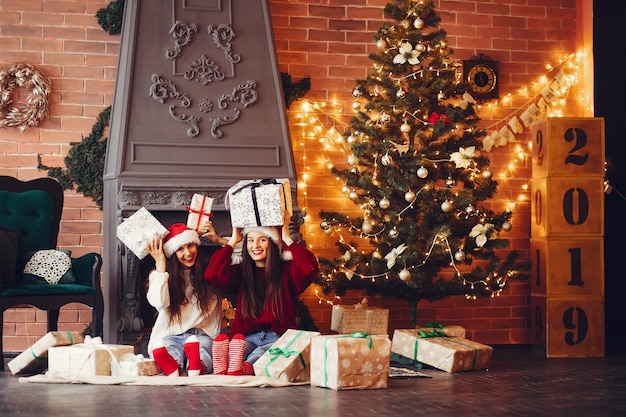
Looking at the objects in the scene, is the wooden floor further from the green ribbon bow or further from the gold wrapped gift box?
the gold wrapped gift box

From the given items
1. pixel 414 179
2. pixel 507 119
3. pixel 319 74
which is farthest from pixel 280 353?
pixel 507 119

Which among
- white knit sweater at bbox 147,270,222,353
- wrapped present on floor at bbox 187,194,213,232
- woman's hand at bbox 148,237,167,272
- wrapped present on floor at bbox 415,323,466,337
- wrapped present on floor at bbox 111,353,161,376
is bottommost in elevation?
wrapped present on floor at bbox 111,353,161,376

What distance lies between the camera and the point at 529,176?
7.14 m

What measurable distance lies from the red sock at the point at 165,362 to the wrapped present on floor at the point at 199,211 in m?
0.85

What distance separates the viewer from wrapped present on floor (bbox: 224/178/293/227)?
5230 millimetres

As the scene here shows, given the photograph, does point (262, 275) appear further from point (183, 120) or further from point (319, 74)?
point (319, 74)

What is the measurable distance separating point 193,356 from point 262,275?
0.68 metres

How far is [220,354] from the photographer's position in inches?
192

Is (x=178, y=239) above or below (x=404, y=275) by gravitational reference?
above

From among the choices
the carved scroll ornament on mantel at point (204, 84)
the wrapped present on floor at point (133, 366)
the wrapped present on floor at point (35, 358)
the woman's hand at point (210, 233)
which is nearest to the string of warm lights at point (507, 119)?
the carved scroll ornament on mantel at point (204, 84)

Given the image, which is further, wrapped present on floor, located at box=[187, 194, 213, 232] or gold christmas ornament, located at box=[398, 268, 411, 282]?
gold christmas ornament, located at box=[398, 268, 411, 282]

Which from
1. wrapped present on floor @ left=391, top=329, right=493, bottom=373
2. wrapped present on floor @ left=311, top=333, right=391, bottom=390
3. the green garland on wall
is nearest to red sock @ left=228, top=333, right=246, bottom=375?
wrapped present on floor @ left=311, top=333, right=391, bottom=390

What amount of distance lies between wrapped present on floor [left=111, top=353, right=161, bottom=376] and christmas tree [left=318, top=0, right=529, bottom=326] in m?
1.55

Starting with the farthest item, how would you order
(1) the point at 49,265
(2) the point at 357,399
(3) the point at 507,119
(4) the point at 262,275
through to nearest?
1. (3) the point at 507,119
2. (1) the point at 49,265
3. (4) the point at 262,275
4. (2) the point at 357,399
